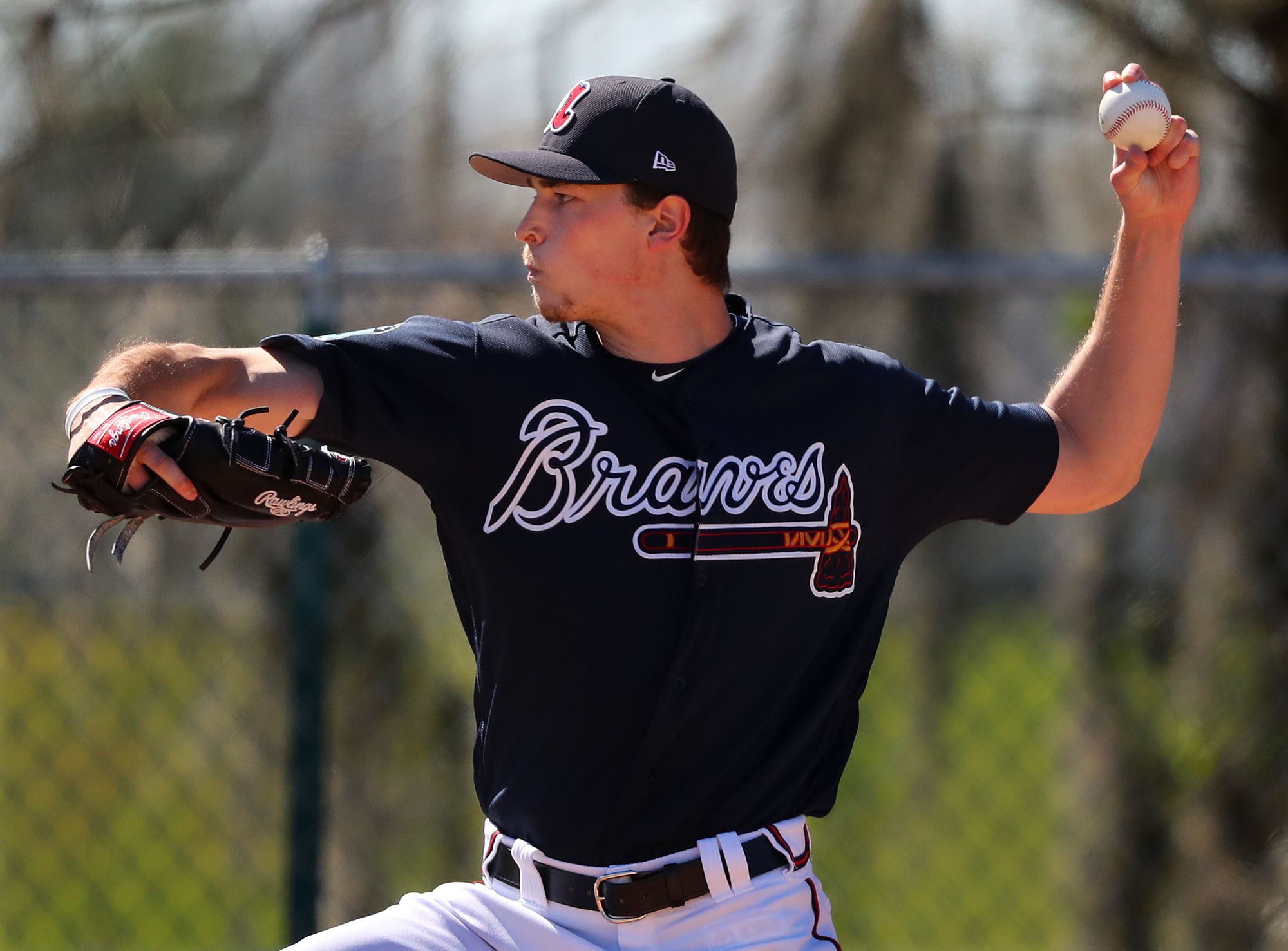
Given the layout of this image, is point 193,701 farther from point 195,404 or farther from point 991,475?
point 991,475

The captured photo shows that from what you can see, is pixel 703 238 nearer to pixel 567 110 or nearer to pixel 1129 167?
pixel 567 110

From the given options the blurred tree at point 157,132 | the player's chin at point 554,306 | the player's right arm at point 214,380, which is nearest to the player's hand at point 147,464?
the player's right arm at point 214,380

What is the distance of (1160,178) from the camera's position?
2.45 meters

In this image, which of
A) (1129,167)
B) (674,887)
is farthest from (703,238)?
(674,887)

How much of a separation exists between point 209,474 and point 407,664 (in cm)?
203

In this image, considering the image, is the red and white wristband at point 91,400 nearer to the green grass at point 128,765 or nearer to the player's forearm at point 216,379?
the player's forearm at point 216,379

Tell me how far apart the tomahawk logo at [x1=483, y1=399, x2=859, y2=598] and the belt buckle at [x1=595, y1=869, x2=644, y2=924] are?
0.50 m

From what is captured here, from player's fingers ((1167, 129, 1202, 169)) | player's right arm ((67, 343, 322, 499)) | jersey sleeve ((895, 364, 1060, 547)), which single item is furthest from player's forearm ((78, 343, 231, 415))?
player's fingers ((1167, 129, 1202, 169))

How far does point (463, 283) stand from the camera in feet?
10.8

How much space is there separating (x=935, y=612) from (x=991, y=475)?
1905 mm

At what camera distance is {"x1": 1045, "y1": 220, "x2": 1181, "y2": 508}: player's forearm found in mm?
2469

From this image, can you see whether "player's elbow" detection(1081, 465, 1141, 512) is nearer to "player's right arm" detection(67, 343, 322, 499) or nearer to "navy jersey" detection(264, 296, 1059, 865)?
"navy jersey" detection(264, 296, 1059, 865)

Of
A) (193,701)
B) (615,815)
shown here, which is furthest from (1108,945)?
(193,701)

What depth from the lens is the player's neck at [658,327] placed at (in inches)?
91.1
